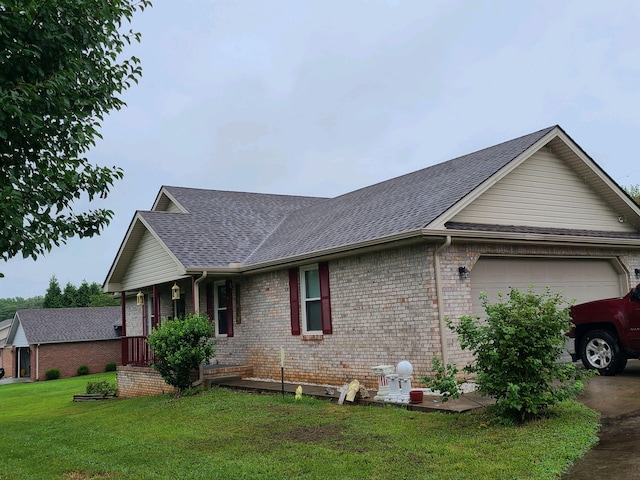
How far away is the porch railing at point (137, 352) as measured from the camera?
695 inches

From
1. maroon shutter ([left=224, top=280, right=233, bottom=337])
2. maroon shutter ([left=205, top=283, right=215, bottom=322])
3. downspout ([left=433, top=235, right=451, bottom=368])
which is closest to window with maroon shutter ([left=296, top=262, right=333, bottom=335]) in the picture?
maroon shutter ([left=224, top=280, right=233, bottom=337])

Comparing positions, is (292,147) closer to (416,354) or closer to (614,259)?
(614,259)

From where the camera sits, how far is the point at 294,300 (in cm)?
1405

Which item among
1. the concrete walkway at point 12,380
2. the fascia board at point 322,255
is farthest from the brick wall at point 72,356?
the fascia board at point 322,255

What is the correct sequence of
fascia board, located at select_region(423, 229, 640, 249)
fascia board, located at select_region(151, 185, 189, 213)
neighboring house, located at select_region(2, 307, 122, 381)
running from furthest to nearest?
neighboring house, located at select_region(2, 307, 122, 381), fascia board, located at select_region(151, 185, 189, 213), fascia board, located at select_region(423, 229, 640, 249)

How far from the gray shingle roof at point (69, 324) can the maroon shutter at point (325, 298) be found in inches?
1274

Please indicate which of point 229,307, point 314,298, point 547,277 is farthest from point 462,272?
point 229,307

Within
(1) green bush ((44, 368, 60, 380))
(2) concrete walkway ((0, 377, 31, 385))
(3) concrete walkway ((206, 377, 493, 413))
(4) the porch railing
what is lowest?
(2) concrete walkway ((0, 377, 31, 385))

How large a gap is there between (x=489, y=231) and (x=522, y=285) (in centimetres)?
189

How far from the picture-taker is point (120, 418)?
12.3m

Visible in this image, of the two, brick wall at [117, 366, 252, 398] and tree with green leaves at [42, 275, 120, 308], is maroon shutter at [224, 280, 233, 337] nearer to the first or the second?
brick wall at [117, 366, 252, 398]

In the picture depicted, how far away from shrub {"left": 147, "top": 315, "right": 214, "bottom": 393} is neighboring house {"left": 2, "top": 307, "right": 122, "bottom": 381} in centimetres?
2858

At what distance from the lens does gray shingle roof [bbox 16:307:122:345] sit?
136 ft

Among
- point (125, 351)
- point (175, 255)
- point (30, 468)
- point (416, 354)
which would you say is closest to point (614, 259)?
point (416, 354)
